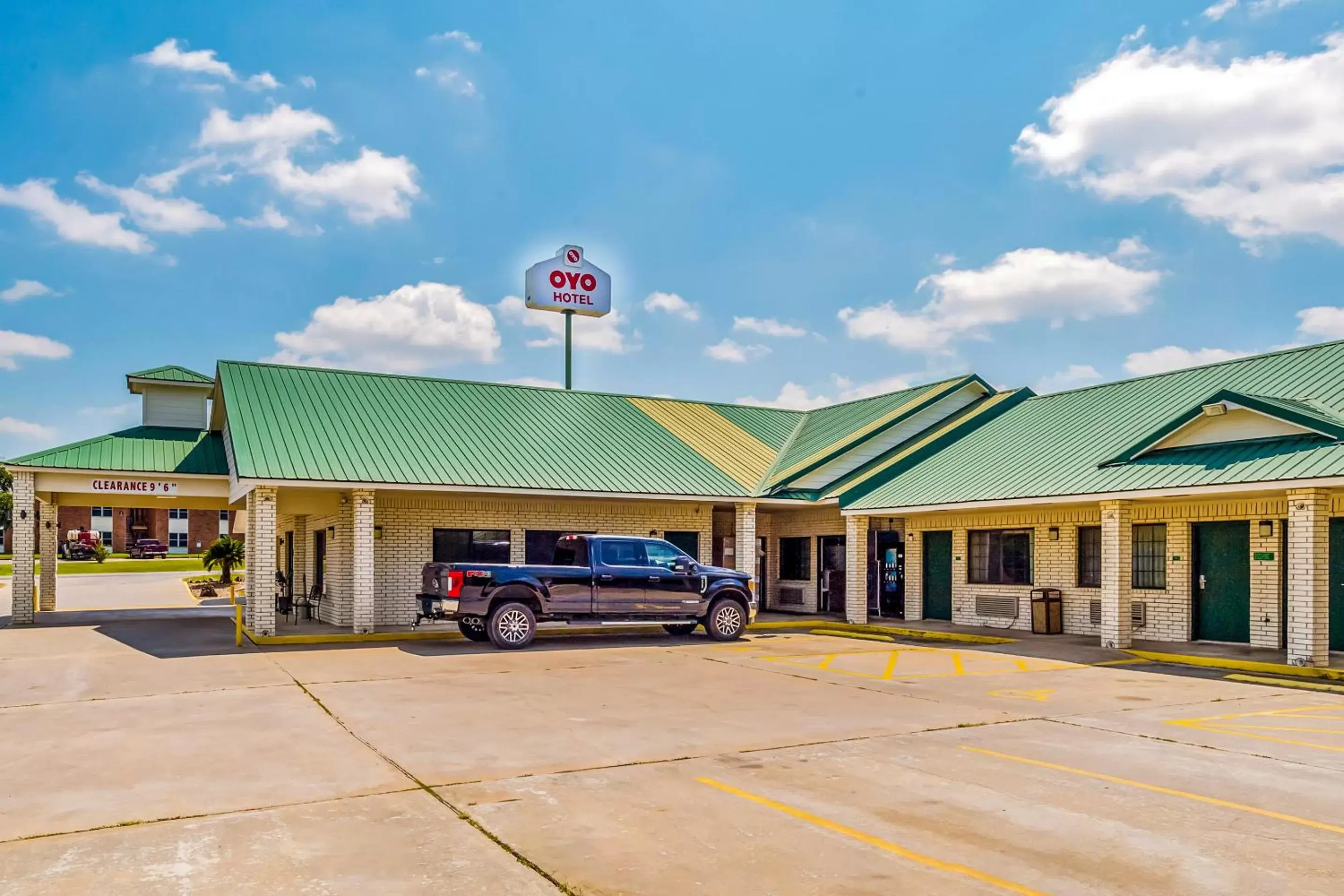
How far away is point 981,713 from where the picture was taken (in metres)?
11.8

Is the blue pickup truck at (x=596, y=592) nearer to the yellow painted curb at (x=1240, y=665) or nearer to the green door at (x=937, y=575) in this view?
the green door at (x=937, y=575)

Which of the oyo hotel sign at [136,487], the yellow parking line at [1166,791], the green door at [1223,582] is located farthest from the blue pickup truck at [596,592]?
the yellow parking line at [1166,791]

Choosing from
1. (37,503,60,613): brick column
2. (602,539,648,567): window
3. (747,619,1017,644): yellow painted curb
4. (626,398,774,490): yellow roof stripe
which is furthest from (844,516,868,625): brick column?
(37,503,60,613): brick column

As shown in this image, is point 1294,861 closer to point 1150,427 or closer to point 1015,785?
point 1015,785

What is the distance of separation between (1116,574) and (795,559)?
1049 cm

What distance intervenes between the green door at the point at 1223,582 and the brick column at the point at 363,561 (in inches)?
598

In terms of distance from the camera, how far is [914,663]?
54.6ft

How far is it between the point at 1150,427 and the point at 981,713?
10686mm

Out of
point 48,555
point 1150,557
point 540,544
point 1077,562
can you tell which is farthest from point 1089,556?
point 48,555

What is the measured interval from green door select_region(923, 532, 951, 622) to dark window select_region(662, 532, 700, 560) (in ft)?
17.6

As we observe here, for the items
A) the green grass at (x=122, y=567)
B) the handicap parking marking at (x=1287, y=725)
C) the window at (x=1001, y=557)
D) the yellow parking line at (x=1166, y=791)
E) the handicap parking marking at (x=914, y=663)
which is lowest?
the green grass at (x=122, y=567)

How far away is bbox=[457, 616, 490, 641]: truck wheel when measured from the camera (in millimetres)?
18516

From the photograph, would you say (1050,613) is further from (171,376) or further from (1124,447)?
(171,376)

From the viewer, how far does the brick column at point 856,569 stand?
77.3ft
